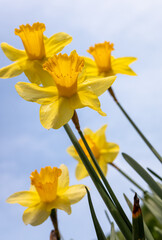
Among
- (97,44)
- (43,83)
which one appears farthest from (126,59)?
(43,83)

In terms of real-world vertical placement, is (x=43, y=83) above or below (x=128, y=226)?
above

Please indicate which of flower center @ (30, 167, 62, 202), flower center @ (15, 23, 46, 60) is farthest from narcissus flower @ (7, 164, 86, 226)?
flower center @ (15, 23, 46, 60)

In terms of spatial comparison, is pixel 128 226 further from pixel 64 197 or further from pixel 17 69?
pixel 17 69

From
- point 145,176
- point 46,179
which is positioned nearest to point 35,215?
point 46,179

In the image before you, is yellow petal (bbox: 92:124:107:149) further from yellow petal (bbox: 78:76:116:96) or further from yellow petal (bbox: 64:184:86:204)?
yellow petal (bbox: 78:76:116:96)

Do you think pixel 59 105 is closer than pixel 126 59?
Yes

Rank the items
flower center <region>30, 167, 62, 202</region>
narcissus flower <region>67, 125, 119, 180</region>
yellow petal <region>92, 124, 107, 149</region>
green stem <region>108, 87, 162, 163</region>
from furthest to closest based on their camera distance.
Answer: yellow petal <region>92, 124, 107, 149</region>, narcissus flower <region>67, 125, 119, 180</region>, green stem <region>108, 87, 162, 163</region>, flower center <region>30, 167, 62, 202</region>

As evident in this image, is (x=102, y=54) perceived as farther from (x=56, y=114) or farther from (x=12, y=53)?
(x=56, y=114)

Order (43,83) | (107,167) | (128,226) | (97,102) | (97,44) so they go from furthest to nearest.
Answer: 1. (107,167)
2. (97,44)
3. (43,83)
4. (97,102)
5. (128,226)
